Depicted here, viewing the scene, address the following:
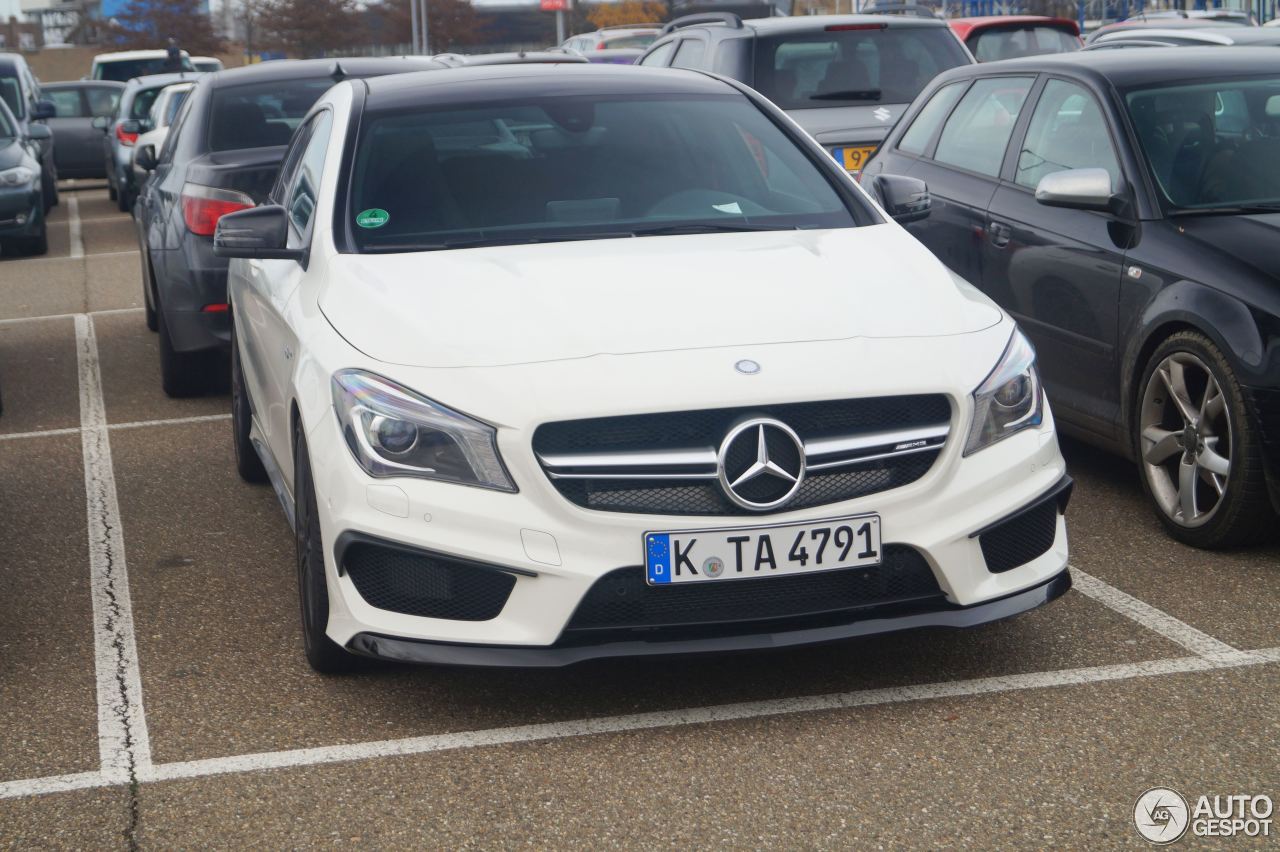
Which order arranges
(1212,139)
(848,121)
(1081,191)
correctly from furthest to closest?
(848,121)
(1212,139)
(1081,191)

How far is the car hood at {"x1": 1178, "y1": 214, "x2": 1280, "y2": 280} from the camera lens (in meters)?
5.19

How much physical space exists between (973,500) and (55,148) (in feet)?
78.4

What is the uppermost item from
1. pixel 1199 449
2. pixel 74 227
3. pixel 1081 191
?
pixel 1081 191

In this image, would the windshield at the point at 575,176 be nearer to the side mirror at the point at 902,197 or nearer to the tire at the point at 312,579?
the side mirror at the point at 902,197

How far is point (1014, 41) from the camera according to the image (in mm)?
14797

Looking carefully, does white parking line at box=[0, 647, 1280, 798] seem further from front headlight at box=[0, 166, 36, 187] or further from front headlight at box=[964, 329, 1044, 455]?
front headlight at box=[0, 166, 36, 187]

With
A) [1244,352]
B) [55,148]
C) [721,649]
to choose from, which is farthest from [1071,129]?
[55,148]

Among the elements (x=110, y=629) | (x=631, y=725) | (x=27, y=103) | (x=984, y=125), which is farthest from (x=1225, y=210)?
(x=27, y=103)

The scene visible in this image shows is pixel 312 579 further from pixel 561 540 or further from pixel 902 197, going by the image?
pixel 902 197

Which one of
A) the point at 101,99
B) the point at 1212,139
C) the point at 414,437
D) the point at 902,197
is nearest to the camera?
the point at 414,437

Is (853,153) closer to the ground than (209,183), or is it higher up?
closer to the ground

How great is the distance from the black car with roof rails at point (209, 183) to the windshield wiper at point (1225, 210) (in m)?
4.25

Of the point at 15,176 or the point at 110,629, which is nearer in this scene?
the point at 110,629

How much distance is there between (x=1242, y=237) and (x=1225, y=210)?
0.33 m
